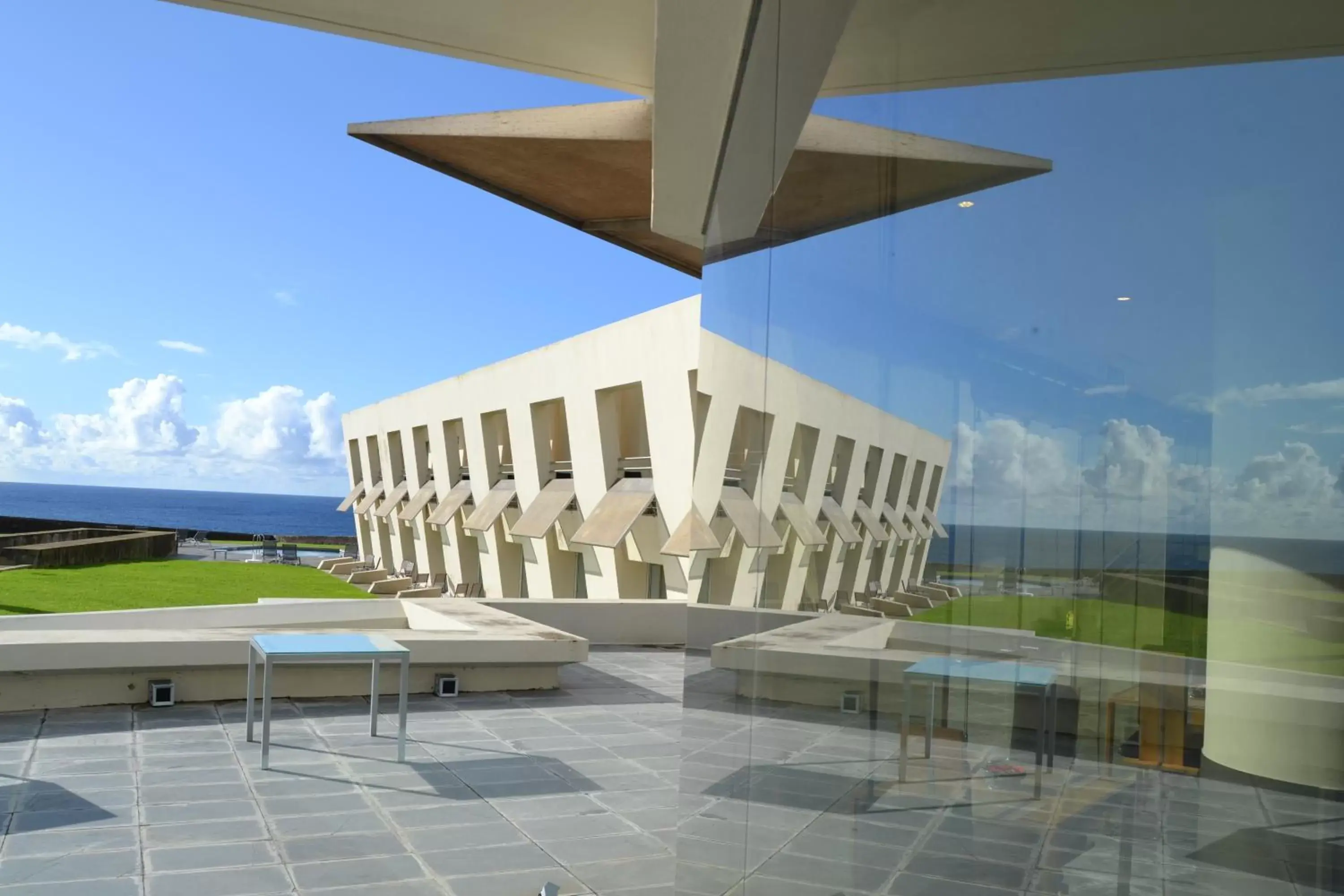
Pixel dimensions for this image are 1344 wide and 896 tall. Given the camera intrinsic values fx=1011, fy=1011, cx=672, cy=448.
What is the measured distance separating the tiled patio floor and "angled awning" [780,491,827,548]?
36cm

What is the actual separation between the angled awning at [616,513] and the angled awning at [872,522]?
16774 millimetres

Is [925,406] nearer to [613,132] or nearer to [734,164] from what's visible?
[734,164]

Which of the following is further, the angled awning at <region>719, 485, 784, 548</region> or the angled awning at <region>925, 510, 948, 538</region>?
the angled awning at <region>719, 485, 784, 548</region>

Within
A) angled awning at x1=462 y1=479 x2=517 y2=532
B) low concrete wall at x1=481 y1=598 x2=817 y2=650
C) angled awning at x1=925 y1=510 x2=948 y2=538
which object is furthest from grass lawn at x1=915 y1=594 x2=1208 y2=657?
angled awning at x1=462 y1=479 x2=517 y2=532

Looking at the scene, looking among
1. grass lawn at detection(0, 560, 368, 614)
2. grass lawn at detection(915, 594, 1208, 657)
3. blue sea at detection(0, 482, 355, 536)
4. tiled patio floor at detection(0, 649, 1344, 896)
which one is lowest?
blue sea at detection(0, 482, 355, 536)

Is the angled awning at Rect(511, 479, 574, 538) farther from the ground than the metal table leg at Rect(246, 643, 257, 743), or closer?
farther from the ground

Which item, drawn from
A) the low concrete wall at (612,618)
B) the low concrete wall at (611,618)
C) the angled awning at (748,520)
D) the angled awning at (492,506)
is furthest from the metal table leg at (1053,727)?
the angled awning at (492,506)

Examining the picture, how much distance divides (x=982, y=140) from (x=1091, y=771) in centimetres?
80

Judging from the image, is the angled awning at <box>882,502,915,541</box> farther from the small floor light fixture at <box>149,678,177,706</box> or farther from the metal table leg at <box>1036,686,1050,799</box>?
the small floor light fixture at <box>149,678,177,706</box>

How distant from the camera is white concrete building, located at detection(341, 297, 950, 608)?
188 cm

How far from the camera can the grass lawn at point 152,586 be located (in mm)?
20844

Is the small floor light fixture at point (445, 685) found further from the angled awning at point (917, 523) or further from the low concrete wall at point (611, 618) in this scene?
the angled awning at point (917, 523)

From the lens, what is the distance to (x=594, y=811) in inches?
232

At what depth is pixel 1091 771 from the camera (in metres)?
0.99
